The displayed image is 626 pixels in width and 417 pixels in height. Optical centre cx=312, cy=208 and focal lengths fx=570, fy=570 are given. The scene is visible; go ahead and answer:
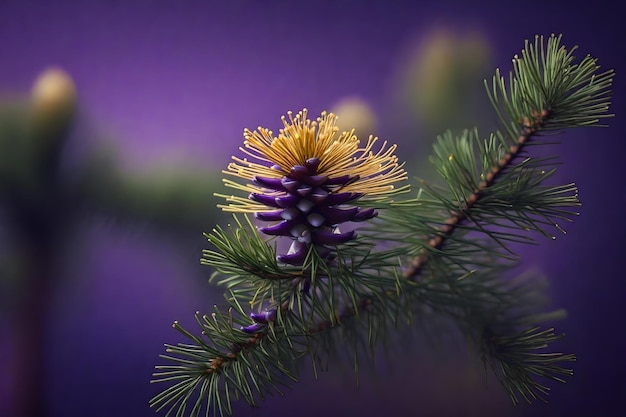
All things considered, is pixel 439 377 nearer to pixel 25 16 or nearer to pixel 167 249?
pixel 167 249

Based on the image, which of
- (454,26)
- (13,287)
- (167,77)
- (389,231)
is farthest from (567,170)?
(13,287)

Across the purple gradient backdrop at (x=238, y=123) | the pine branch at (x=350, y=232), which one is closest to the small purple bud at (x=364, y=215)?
the pine branch at (x=350, y=232)

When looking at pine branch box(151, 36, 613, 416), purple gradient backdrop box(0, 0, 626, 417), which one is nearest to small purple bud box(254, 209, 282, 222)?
pine branch box(151, 36, 613, 416)

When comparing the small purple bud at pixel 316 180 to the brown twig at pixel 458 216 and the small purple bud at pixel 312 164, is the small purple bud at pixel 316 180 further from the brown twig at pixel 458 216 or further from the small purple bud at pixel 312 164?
the brown twig at pixel 458 216

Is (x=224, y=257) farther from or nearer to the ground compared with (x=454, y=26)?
nearer to the ground

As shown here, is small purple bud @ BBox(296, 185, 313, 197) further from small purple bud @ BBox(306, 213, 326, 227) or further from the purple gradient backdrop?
the purple gradient backdrop

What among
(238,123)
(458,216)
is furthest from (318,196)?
(238,123)
